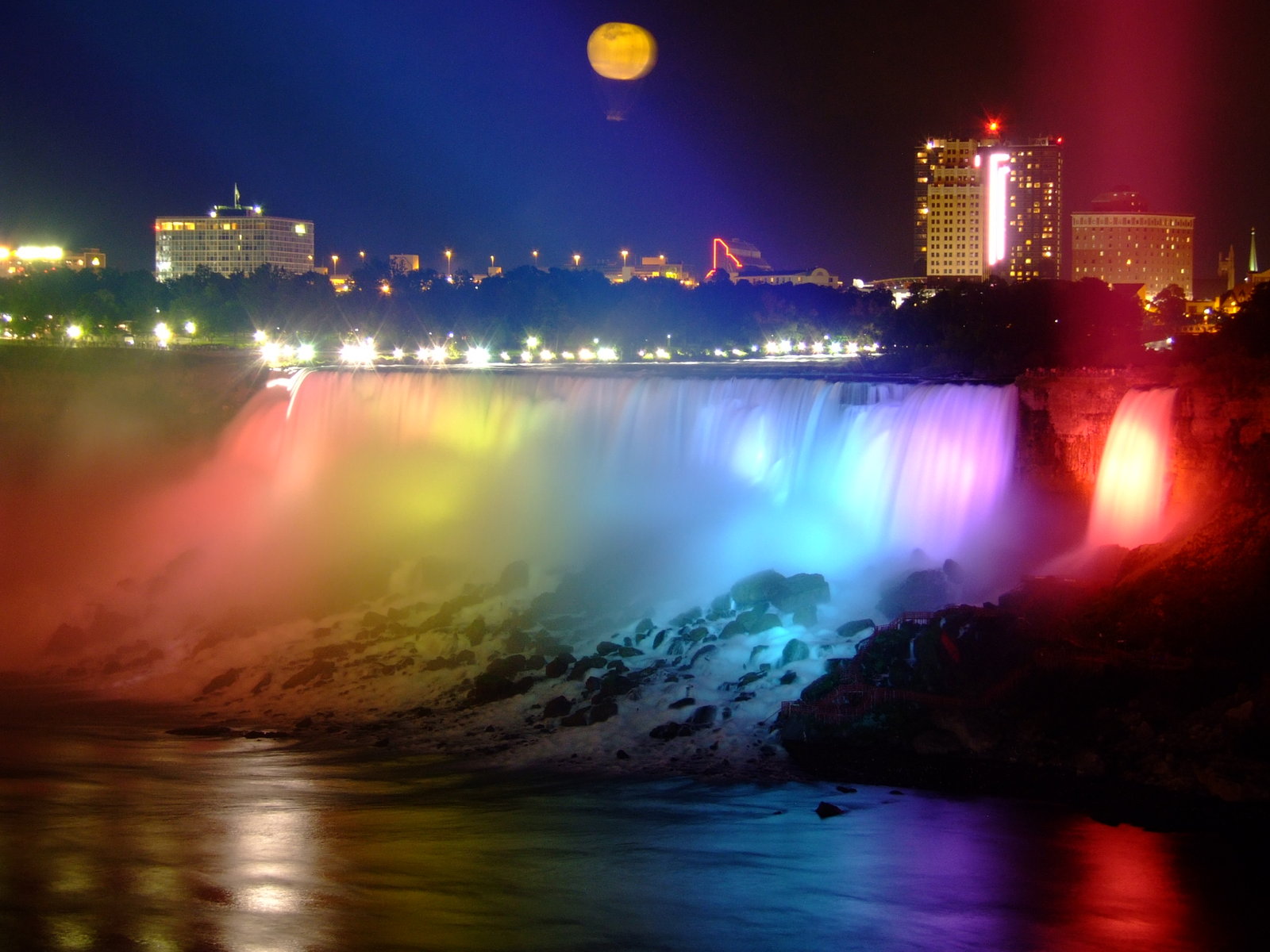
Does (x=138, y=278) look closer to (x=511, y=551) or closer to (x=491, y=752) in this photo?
(x=511, y=551)

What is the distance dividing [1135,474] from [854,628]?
6.23 meters

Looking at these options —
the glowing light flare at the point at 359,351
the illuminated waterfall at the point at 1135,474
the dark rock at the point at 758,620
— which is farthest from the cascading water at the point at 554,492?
the glowing light flare at the point at 359,351

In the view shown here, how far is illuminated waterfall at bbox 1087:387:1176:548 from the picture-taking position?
23.1 meters

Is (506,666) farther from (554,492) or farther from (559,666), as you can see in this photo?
(554,492)

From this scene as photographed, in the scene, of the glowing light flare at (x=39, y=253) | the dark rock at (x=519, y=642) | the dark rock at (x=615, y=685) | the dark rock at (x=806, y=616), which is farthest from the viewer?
the glowing light flare at (x=39, y=253)

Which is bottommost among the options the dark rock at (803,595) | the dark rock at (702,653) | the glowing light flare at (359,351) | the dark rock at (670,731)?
the dark rock at (670,731)

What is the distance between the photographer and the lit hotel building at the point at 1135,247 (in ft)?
391

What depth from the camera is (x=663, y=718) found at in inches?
795

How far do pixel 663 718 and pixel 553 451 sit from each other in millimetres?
15661

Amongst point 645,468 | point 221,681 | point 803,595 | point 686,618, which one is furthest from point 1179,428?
point 221,681

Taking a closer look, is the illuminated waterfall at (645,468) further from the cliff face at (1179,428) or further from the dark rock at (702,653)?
the dark rock at (702,653)

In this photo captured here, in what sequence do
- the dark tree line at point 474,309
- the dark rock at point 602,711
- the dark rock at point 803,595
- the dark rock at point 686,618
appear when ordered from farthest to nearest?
1. the dark tree line at point 474,309
2. the dark rock at point 686,618
3. the dark rock at point 803,595
4. the dark rock at point 602,711

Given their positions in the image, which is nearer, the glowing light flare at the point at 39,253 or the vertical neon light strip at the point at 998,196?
the vertical neon light strip at the point at 998,196

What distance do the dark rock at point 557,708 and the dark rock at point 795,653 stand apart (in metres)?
3.62
